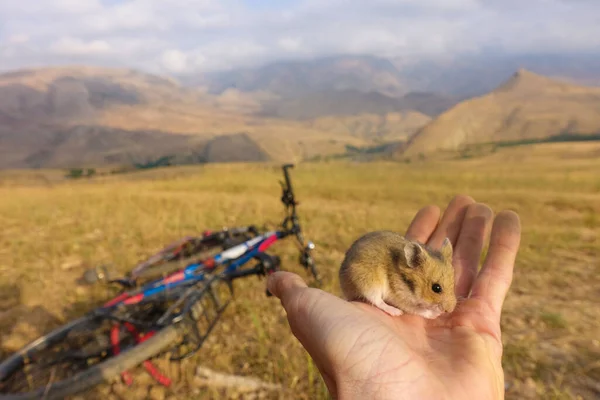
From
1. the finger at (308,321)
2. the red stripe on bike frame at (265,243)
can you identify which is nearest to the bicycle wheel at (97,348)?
the red stripe on bike frame at (265,243)

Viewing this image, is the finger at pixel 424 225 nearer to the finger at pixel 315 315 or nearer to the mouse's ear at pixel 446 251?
the mouse's ear at pixel 446 251

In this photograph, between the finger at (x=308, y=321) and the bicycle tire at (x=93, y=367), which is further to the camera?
the bicycle tire at (x=93, y=367)

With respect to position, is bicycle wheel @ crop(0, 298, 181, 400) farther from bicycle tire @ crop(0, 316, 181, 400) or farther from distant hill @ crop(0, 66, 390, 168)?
distant hill @ crop(0, 66, 390, 168)

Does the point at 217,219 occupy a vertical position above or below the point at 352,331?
below

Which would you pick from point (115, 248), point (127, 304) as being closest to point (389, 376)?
point (127, 304)

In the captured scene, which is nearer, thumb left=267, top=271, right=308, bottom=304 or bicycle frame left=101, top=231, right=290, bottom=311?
thumb left=267, top=271, right=308, bottom=304

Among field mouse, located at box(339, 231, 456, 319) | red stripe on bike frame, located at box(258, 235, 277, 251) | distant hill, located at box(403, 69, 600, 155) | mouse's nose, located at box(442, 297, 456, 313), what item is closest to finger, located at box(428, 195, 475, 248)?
field mouse, located at box(339, 231, 456, 319)

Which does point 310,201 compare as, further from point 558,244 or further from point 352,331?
point 352,331
